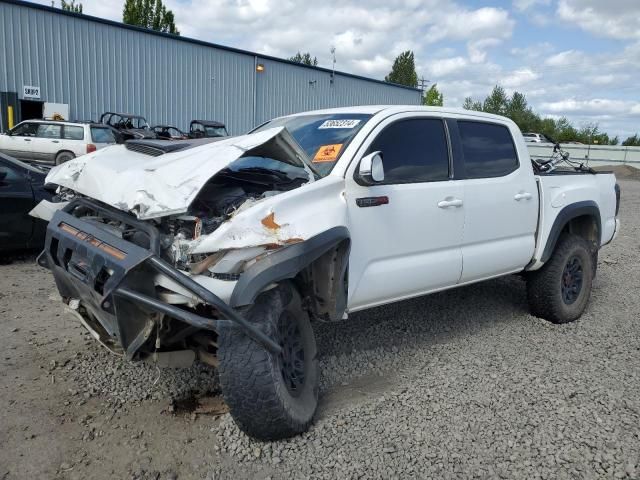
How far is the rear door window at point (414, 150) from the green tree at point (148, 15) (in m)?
41.5

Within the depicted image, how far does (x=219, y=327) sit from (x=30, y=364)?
6.63 ft

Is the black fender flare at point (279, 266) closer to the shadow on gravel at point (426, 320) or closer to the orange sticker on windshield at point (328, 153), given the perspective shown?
the orange sticker on windshield at point (328, 153)

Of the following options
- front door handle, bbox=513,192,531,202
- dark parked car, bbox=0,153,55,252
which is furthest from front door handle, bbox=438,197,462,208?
dark parked car, bbox=0,153,55,252

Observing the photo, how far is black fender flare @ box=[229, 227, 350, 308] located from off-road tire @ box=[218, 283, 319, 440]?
0.16 meters

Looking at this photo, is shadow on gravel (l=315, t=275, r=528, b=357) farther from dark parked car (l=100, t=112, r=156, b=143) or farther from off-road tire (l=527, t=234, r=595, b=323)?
dark parked car (l=100, t=112, r=156, b=143)

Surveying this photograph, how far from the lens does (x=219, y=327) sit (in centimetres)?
265

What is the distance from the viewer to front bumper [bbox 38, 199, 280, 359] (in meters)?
2.61

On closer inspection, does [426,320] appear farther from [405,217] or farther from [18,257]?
[18,257]

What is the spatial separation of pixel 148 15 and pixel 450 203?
4383cm

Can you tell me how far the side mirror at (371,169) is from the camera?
10.9 feet

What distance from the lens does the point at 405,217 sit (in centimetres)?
373

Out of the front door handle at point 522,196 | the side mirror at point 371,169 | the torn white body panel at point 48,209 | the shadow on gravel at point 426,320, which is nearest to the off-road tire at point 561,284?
the shadow on gravel at point 426,320

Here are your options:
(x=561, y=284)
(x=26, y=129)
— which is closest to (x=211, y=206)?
(x=561, y=284)

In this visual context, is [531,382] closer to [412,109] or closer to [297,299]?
[297,299]
